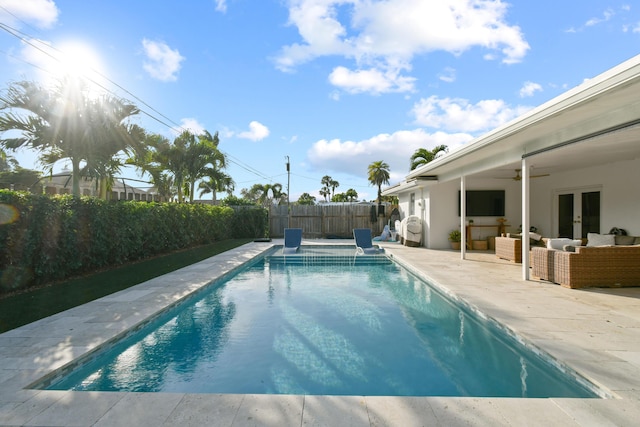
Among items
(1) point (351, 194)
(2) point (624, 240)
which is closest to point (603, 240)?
(2) point (624, 240)

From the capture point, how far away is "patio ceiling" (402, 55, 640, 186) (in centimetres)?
392

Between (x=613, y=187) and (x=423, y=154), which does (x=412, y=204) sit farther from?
(x=423, y=154)

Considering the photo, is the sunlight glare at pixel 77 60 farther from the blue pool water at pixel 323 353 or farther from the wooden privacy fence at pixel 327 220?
the wooden privacy fence at pixel 327 220

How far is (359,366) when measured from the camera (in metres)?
3.89

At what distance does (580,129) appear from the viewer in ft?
18.6

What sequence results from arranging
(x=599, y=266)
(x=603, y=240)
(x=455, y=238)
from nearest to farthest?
(x=599, y=266), (x=603, y=240), (x=455, y=238)

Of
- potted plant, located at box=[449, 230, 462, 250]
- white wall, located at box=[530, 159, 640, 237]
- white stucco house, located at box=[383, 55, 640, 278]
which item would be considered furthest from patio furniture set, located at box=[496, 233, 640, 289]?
potted plant, located at box=[449, 230, 462, 250]

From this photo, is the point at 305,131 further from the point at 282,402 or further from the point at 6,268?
the point at 282,402

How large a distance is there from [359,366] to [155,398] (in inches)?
81.6

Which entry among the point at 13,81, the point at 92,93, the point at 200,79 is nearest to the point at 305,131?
the point at 200,79

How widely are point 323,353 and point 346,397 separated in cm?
142

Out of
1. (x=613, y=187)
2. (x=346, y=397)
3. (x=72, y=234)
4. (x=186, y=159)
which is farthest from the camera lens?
(x=186, y=159)

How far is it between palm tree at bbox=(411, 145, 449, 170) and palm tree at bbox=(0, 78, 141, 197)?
22.0 metres

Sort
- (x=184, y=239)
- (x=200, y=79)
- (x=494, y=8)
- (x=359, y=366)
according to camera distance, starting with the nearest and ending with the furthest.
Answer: (x=359, y=366) < (x=494, y=8) < (x=184, y=239) < (x=200, y=79)
